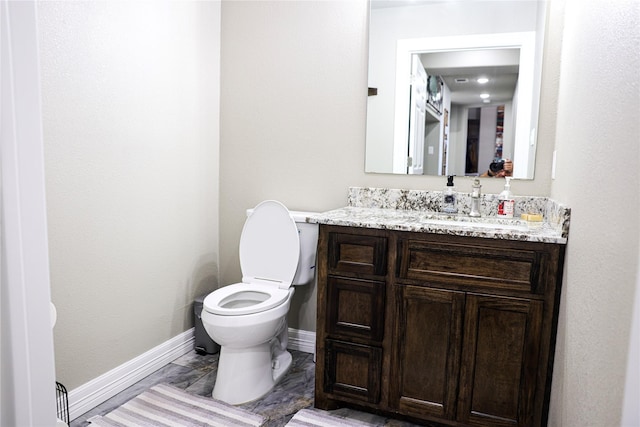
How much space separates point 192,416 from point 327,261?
95cm

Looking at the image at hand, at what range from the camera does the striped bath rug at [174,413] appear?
2.01 m

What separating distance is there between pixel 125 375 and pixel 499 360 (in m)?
1.80

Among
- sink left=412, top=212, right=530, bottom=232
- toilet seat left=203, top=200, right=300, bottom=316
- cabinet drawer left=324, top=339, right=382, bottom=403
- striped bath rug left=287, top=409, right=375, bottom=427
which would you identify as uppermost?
sink left=412, top=212, right=530, bottom=232

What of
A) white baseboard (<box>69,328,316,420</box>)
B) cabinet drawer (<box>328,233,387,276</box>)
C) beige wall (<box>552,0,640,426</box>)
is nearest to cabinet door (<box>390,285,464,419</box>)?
cabinet drawer (<box>328,233,387,276</box>)

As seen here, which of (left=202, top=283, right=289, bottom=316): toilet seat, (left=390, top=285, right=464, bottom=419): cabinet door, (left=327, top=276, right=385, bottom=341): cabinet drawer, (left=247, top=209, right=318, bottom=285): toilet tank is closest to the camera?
(left=390, top=285, right=464, bottom=419): cabinet door

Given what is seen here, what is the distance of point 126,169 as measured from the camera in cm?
222

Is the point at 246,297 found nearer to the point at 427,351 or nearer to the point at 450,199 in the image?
the point at 427,351

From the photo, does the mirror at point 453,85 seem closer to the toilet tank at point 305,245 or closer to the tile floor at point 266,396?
the toilet tank at point 305,245

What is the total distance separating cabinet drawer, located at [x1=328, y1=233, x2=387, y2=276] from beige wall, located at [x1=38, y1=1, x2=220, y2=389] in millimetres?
1045

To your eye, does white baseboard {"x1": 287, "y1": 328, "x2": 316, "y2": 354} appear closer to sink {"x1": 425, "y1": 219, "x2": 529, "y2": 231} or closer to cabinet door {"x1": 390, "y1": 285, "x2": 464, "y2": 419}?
Answer: cabinet door {"x1": 390, "y1": 285, "x2": 464, "y2": 419}

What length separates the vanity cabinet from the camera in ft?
5.80

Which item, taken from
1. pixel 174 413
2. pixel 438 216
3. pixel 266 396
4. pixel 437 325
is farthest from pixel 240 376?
Answer: pixel 438 216

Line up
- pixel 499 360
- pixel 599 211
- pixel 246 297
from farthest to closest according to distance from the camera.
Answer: pixel 246 297 < pixel 499 360 < pixel 599 211

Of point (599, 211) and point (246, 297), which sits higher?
point (599, 211)
